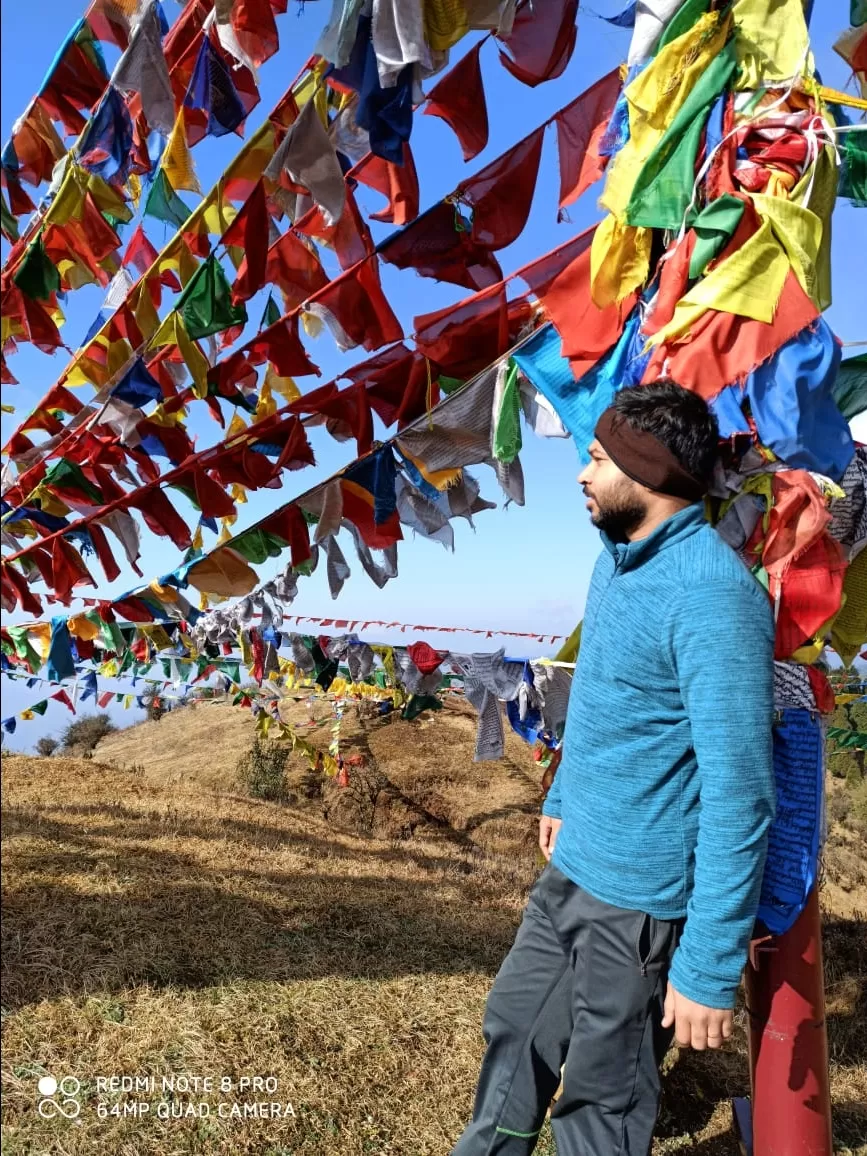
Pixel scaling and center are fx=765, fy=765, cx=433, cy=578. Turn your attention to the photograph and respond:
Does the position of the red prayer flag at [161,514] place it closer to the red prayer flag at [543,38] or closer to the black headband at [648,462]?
the red prayer flag at [543,38]

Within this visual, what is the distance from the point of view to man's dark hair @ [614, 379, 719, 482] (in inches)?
67.2

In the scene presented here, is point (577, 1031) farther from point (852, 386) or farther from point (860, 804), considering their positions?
point (860, 804)

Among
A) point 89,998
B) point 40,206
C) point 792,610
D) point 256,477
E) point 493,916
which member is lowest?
point 493,916

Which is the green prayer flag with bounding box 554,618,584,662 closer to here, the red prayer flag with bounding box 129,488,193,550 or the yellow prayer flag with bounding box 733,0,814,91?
the yellow prayer flag with bounding box 733,0,814,91

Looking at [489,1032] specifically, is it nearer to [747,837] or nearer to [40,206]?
[747,837]

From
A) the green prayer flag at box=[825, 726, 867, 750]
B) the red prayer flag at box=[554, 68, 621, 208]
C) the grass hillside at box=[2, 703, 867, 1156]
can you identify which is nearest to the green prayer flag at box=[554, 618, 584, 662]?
the red prayer flag at box=[554, 68, 621, 208]

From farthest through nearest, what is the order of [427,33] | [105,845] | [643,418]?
[105,845] → [427,33] → [643,418]

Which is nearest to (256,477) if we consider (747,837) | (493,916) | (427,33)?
(427,33)

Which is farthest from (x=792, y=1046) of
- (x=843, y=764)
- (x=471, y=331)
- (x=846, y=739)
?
(x=843, y=764)

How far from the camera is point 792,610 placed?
189 cm

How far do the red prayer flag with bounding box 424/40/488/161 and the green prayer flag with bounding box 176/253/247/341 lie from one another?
1086 millimetres

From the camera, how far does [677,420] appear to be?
1.71m

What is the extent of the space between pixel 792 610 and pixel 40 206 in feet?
15.6

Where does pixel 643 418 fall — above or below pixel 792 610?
above
